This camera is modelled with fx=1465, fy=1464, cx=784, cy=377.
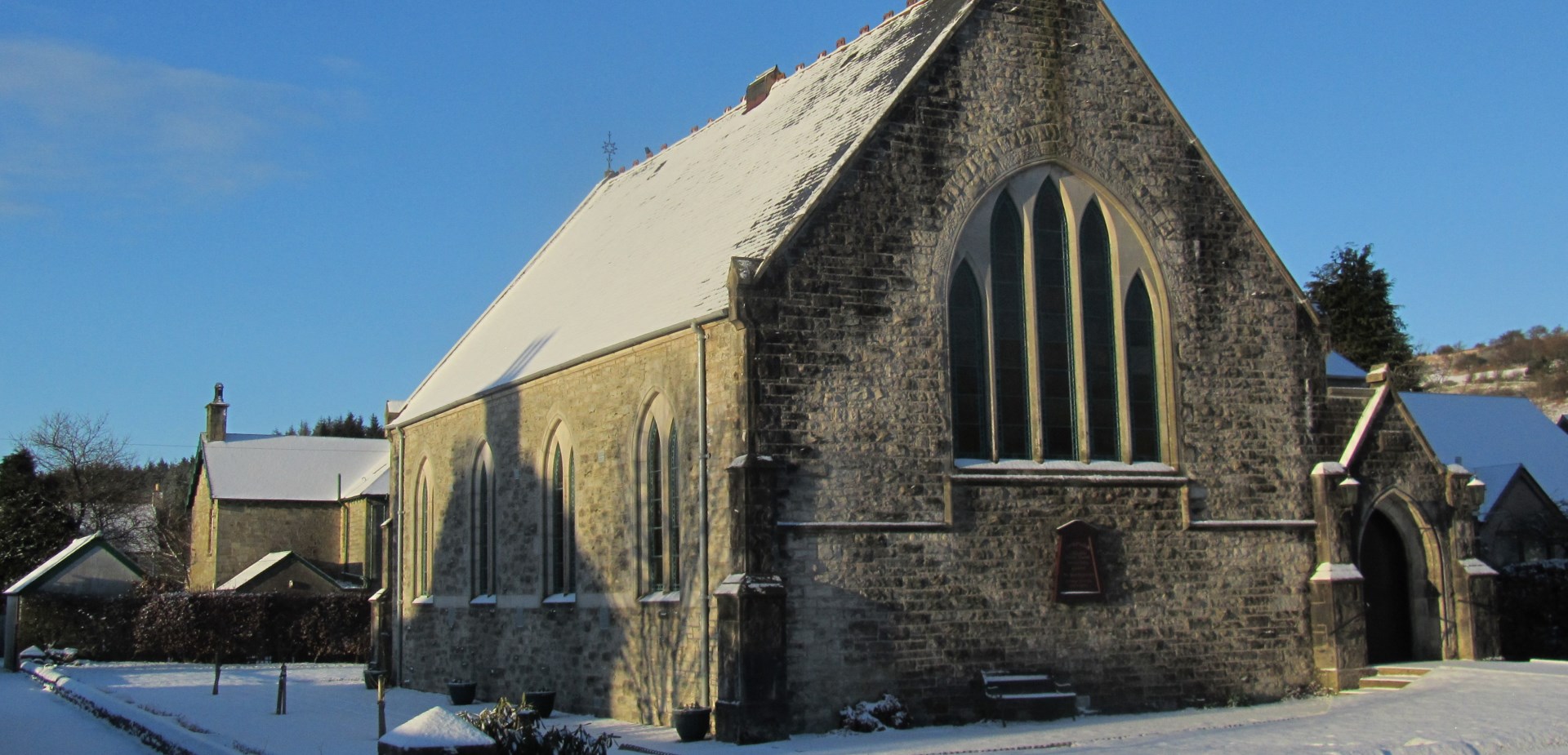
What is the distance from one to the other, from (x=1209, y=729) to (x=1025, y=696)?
2522 millimetres

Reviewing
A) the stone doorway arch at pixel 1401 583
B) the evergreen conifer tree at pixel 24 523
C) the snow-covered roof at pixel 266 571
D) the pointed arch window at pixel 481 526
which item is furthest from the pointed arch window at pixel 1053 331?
the evergreen conifer tree at pixel 24 523

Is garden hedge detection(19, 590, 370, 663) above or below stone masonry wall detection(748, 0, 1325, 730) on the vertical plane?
below

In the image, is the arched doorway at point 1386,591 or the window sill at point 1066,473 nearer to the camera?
the window sill at point 1066,473

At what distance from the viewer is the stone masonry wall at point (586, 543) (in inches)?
808

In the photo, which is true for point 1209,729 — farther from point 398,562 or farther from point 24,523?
point 24,523

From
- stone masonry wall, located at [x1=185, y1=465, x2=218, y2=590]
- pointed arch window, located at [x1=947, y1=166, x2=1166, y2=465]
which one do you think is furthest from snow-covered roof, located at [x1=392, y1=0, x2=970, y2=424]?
stone masonry wall, located at [x1=185, y1=465, x2=218, y2=590]

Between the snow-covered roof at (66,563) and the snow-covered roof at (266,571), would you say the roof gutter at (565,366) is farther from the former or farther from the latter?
the snow-covered roof at (266,571)

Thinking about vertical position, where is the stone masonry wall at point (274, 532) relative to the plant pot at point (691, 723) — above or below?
above

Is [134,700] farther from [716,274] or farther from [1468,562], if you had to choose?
[1468,562]

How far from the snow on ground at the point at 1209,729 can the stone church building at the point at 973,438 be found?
0.82 meters

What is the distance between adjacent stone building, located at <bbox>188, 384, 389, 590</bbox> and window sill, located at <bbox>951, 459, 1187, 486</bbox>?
124 feet


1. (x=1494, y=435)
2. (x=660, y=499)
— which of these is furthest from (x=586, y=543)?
(x=1494, y=435)

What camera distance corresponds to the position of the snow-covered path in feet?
63.4

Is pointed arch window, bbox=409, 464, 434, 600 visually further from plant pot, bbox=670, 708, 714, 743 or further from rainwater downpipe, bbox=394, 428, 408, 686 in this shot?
plant pot, bbox=670, 708, 714, 743
